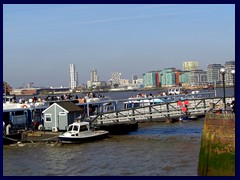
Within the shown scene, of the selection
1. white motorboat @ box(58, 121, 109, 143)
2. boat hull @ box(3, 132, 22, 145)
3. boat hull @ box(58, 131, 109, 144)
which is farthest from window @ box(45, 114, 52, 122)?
boat hull @ box(58, 131, 109, 144)

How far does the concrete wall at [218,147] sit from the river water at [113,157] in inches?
61.2

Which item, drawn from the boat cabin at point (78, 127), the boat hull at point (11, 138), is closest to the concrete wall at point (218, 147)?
the boat cabin at point (78, 127)

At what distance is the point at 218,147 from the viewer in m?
20.4

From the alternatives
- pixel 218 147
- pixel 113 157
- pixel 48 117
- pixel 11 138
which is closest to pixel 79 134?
pixel 48 117

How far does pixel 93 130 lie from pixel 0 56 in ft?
68.6

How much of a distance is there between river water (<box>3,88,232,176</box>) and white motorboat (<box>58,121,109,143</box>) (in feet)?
1.91

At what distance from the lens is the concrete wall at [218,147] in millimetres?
19781

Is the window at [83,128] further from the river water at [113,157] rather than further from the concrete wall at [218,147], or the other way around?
the concrete wall at [218,147]

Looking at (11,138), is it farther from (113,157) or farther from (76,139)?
(113,157)

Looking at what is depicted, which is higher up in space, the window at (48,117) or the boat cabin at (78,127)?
the window at (48,117)

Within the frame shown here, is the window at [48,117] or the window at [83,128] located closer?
the window at [83,128]

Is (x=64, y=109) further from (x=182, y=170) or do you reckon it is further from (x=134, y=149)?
(x=182, y=170)

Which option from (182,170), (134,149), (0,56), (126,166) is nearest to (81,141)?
(134,149)

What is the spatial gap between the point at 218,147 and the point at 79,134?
14910 millimetres
